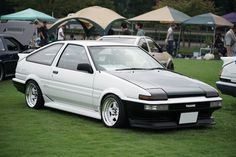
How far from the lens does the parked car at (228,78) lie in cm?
1027

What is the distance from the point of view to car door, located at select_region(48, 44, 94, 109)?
8.66 metres

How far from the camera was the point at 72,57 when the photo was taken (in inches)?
368

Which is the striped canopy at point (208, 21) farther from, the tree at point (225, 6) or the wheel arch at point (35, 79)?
the tree at point (225, 6)

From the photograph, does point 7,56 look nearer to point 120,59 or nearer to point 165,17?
point 120,59

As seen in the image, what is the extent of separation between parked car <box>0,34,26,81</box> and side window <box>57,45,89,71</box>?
5.76m

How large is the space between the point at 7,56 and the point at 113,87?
7662mm

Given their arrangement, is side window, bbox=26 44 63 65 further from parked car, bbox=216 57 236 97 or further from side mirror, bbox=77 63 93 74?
parked car, bbox=216 57 236 97

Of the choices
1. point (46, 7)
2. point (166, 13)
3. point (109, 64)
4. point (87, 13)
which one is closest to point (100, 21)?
point (87, 13)

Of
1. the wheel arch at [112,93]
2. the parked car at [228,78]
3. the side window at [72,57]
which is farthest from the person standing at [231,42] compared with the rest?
the wheel arch at [112,93]

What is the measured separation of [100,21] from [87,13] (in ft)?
2.73

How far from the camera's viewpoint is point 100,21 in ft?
80.0

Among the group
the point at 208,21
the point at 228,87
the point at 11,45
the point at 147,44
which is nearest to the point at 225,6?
the point at 208,21

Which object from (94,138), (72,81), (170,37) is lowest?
(94,138)

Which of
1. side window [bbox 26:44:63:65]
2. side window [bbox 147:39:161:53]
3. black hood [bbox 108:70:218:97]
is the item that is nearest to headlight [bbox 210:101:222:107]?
black hood [bbox 108:70:218:97]
